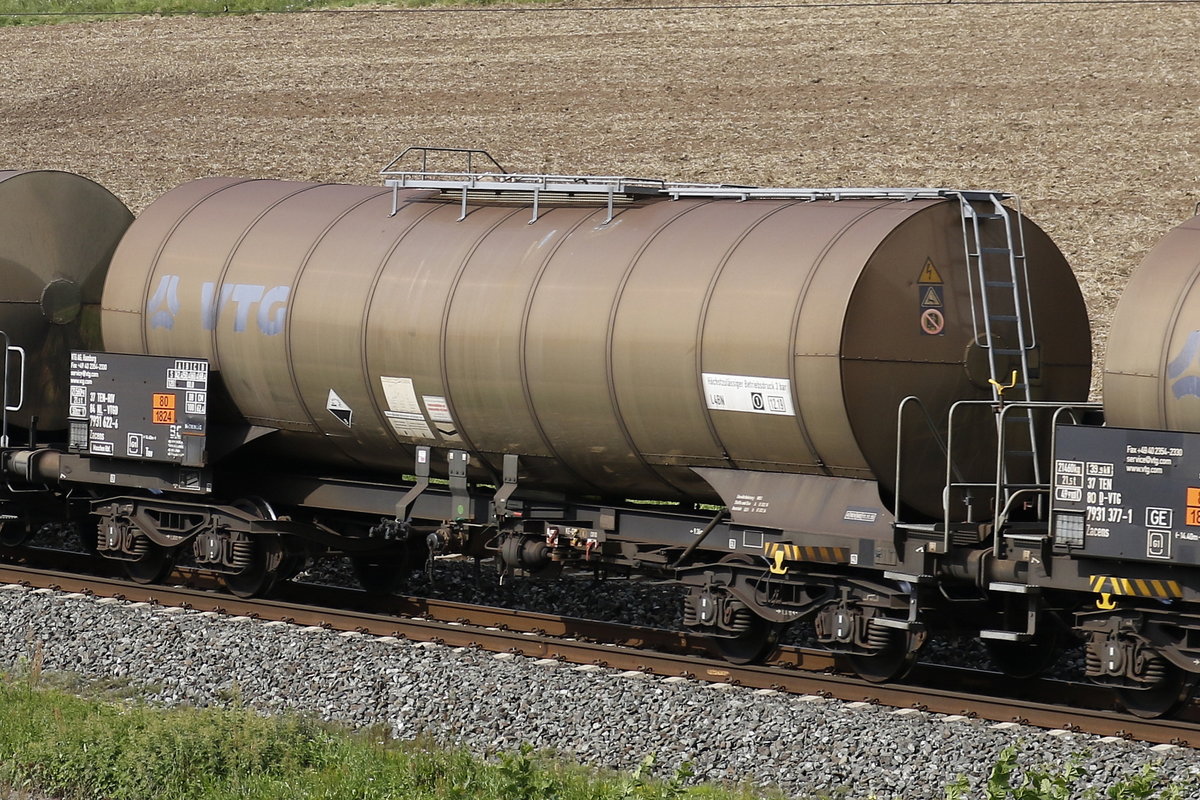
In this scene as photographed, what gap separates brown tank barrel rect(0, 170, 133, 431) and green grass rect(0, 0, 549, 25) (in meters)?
34.9

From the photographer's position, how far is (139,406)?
1509 centimetres

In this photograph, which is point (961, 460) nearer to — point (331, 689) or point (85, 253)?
point (331, 689)

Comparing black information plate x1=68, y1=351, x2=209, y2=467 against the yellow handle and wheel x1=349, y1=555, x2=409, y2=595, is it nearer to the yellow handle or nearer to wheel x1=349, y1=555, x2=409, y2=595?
wheel x1=349, y1=555, x2=409, y2=595

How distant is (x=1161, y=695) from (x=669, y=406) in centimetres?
426

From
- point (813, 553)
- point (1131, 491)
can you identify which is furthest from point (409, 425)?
point (1131, 491)

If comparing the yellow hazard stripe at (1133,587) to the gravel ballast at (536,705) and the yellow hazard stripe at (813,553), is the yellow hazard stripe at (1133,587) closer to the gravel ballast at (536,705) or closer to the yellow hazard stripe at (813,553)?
the gravel ballast at (536,705)

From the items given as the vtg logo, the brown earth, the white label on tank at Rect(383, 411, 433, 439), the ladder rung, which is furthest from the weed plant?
the brown earth

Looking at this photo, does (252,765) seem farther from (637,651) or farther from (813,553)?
(813,553)

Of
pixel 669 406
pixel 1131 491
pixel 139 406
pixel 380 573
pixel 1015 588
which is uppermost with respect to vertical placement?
pixel 669 406

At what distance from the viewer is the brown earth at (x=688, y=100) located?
31.6 meters

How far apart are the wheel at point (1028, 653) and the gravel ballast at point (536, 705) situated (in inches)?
74.3

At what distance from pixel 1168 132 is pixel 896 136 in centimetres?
568

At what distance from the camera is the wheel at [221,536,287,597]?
14961 millimetres

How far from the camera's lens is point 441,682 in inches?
460
